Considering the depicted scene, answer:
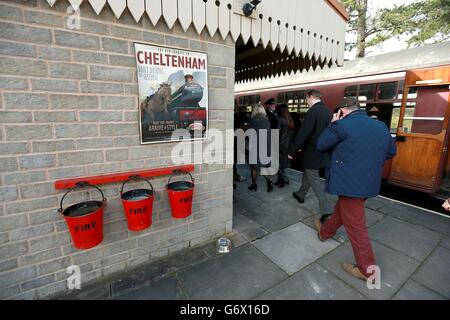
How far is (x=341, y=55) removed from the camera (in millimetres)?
3945

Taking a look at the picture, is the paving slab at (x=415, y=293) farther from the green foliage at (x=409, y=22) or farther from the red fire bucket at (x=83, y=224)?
the green foliage at (x=409, y=22)

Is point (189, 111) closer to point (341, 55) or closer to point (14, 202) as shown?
point (14, 202)

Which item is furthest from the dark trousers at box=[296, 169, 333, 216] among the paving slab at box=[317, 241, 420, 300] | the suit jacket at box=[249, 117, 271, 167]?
the suit jacket at box=[249, 117, 271, 167]

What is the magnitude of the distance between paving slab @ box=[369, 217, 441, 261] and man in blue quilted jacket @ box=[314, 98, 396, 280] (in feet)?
3.22

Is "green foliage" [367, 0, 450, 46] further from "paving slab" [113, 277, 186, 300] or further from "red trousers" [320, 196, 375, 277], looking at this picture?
"paving slab" [113, 277, 186, 300]

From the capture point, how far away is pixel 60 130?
203cm

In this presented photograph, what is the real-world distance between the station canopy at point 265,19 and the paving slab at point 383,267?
111 inches

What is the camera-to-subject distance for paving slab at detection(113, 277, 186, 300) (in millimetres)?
2206

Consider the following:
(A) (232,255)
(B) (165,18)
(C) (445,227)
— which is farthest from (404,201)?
(B) (165,18)

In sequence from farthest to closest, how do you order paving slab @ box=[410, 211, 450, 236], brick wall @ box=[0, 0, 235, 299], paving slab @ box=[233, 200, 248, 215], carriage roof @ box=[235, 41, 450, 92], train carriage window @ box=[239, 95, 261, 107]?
1. train carriage window @ box=[239, 95, 261, 107]
2. carriage roof @ box=[235, 41, 450, 92]
3. paving slab @ box=[233, 200, 248, 215]
4. paving slab @ box=[410, 211, 450, 236]
5. brick wall @ box=[0, 0, 235, 299]

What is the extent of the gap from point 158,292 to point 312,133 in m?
3.05

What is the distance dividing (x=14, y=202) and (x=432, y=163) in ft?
22.7

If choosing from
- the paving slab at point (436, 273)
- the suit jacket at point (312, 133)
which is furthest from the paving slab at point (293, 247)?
the suit jacket at point (312, 133)

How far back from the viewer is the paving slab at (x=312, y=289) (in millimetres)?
2207
